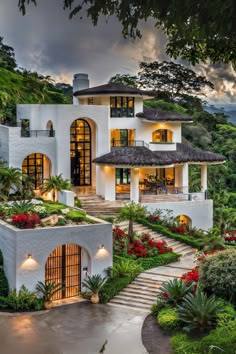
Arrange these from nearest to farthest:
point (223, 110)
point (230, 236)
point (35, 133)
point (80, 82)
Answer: point (230, 236)
point (35, 133)
point (80, 82)
point (223, 110)

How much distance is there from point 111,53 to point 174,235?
445 inches

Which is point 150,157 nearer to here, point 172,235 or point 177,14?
point 172,235

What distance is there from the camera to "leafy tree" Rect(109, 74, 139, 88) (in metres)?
58.5

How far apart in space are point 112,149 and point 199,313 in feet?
61.0

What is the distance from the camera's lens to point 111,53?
102 feet

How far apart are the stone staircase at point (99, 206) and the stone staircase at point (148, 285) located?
517 centimetres

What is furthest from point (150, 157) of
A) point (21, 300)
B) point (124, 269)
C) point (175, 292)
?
point (21, 300)

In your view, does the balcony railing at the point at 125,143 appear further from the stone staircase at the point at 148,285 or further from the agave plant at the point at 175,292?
the agave plant at the point at 175,292

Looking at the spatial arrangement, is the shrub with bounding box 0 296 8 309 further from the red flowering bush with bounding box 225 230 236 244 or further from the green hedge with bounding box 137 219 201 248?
the red flowering bush with bounding box 225 230 236 244

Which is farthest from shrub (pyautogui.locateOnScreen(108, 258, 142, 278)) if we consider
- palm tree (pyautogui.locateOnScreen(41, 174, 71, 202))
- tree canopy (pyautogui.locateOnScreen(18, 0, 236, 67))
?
tree canopy (pyautogui.locateOnScreen(18, 0, 236, 67))

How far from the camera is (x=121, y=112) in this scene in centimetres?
3528

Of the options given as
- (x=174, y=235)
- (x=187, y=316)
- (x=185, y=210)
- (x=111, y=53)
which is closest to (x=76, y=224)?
(x=187, y=316)

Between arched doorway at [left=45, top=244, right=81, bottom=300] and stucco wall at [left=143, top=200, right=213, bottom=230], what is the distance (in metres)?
10.5

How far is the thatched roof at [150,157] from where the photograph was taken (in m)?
30.6
